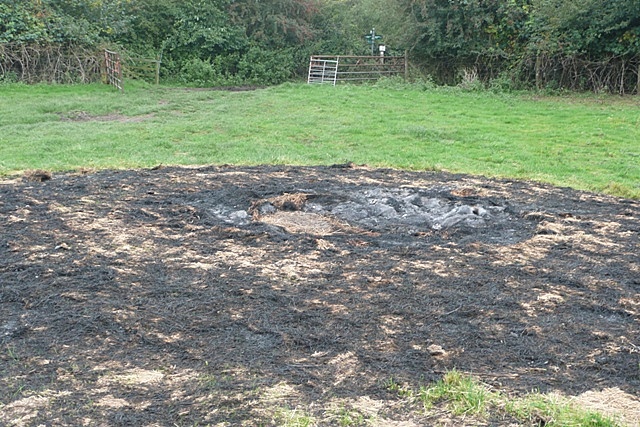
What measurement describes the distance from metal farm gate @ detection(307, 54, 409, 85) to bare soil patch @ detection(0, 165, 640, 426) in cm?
1815

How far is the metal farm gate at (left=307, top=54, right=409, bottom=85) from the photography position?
25.4 metres

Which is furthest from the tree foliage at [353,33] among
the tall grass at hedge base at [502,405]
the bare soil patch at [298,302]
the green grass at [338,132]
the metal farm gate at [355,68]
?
the tall grass at hedge base at [502,405]

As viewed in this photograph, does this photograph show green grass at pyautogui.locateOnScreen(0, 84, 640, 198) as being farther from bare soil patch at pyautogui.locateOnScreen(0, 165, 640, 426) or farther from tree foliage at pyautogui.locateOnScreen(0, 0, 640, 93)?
bare soil patch at pyautogui.locateOnScreen(0, 165, 640, 426)

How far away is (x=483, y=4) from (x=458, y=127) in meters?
9.88

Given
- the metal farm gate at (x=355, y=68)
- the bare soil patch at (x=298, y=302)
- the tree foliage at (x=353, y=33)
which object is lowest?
the bare soil patch at (x=298, y=302)

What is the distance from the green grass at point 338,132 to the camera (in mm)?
10414

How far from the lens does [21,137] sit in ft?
41.1

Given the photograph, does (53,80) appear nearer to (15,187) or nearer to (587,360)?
(15,187)

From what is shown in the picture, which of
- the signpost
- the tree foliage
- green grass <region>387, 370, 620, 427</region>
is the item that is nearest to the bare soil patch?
green grass <region>387, 370, 620, 427</region>

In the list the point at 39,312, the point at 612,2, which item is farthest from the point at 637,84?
the point at 39,312

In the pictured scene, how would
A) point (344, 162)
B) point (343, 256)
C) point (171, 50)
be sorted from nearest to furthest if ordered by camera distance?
point (343, 256) → point (344, 162) → point (171, 50)

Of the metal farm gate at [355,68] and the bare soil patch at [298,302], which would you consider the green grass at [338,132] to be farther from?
the metal farm gate at [355,68]

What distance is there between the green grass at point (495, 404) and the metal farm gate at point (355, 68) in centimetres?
2206

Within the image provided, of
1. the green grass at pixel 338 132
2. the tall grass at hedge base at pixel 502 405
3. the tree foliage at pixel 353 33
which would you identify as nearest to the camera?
the tall grass at hedge base at pixel 502 405
